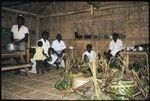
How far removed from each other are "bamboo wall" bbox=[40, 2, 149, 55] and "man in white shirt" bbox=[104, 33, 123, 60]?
1.07ft

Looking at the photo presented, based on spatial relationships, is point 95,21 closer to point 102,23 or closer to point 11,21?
point 102,23

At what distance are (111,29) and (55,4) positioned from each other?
11.8 feet

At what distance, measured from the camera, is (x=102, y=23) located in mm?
9609

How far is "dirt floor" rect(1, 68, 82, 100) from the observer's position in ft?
16.0

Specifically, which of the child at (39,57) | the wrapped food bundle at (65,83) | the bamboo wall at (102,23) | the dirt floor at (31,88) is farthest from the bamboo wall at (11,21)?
the wrapped food bundle at (65,83)

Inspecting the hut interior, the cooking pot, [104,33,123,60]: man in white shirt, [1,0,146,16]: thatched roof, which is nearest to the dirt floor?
the hut interior

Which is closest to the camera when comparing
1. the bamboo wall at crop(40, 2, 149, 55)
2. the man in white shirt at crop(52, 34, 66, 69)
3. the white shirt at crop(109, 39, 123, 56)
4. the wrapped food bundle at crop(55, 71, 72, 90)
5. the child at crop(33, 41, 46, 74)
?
the wrapped food bundle at crop(55, 71, 72, 90)

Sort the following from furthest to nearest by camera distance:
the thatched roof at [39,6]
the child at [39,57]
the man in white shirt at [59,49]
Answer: the thatched roof at [39,6] → the man in white shirt at [59,49] → the child at [39,57]

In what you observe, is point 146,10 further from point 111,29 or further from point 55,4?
point 55,4

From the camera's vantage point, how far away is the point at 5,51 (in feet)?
20.5

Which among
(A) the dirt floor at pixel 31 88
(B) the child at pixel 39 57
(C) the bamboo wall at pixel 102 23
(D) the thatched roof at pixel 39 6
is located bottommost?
(A) the dirt floor at pixel 31 88

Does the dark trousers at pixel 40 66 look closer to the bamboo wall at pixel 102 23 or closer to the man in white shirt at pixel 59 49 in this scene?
the man in white shirt at pixel 59 49

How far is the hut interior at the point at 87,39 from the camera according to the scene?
4859mm

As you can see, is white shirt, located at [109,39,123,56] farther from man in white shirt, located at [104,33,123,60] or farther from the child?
the child
